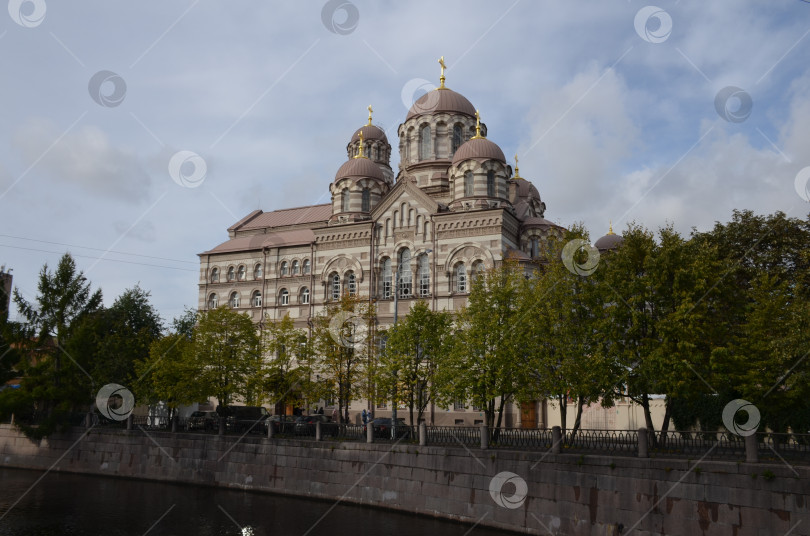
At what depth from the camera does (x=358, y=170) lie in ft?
178

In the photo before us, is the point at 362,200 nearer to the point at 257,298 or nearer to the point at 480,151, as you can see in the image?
the point at 480,151

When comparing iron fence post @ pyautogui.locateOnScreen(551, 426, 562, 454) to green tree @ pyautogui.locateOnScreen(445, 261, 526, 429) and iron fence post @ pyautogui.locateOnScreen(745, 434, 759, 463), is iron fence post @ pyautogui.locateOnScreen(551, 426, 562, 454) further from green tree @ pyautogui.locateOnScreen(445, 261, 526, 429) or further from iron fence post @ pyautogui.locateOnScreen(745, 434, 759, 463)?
iron fence post @ pyautogui.locateOnScreen(745, 434, 759, 463)

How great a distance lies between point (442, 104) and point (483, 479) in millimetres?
39532

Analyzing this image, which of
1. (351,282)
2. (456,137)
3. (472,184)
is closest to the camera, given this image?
(472,184)

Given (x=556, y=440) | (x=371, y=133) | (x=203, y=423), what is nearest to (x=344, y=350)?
(x=203, y=423)

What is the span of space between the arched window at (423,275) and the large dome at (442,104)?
15.7 meters

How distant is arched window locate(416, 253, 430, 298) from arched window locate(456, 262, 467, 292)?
2.34m

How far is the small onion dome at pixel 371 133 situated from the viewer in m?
65.1

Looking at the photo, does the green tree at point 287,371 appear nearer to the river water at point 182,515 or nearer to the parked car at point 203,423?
the parked car at point 203,423

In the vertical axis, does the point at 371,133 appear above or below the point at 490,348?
above

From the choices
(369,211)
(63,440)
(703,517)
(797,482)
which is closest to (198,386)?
(63,440)

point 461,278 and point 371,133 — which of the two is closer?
point 461,278

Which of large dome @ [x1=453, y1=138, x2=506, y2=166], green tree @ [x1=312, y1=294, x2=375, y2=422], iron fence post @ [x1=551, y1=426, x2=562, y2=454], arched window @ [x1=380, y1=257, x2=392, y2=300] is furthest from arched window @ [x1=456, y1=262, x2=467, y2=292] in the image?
iron fence post @ [x1=551, y1=426, x2=562, y2=454]

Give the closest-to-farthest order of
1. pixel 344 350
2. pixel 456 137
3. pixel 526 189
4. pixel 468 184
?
pixel 344 350 < pixel 468 184 < pixel 456 137 < pixel 526 189
